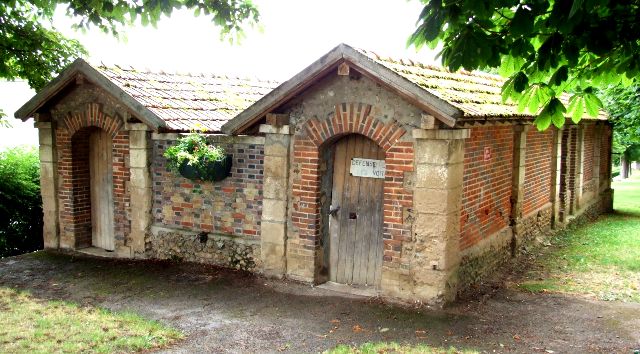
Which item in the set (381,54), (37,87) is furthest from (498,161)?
(37,87)

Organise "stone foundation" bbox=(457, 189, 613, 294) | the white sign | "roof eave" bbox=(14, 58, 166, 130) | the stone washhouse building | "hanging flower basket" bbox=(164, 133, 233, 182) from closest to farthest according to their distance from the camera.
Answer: the stone washhouse building, the white sign, "stone foundation" bbox=(457, 189, 613, 294), "hanging flower basket" bbox=(164, 133, 233, 182), "roof eave" bbox=(14, 58, 166, 130)

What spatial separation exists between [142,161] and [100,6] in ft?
11.8

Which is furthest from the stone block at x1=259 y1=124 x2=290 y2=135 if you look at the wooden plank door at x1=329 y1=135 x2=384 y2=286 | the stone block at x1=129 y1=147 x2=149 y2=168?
the stone block at x1=129 y1=147 x2=149 y2=168

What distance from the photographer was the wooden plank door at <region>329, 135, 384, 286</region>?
333 inches

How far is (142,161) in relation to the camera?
9.91m

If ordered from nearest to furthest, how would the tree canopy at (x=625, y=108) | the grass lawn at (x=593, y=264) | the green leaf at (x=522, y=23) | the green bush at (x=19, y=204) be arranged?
1. the green leaf at (x=522, y=23)
2. the grass lawn at (x=593, y=264)
3. the green bush at (x=19, y=204)
4. the tree canopy at (x=625, y=108)

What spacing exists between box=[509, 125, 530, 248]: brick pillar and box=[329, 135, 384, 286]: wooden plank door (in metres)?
3.47

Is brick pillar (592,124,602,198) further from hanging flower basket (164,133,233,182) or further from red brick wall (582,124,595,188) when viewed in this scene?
hanging flower basket (164,133,233,182)

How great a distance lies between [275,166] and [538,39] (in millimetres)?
4899

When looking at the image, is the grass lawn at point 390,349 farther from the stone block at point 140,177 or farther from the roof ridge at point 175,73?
the roof ridge at point 175,73

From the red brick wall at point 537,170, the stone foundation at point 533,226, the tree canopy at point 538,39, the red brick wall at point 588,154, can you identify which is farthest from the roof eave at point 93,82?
the red brick wall at point 588,154

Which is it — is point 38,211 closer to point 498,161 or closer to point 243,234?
point 243,234

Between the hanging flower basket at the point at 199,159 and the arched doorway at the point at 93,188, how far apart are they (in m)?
2.14

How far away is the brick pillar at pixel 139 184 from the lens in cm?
988
